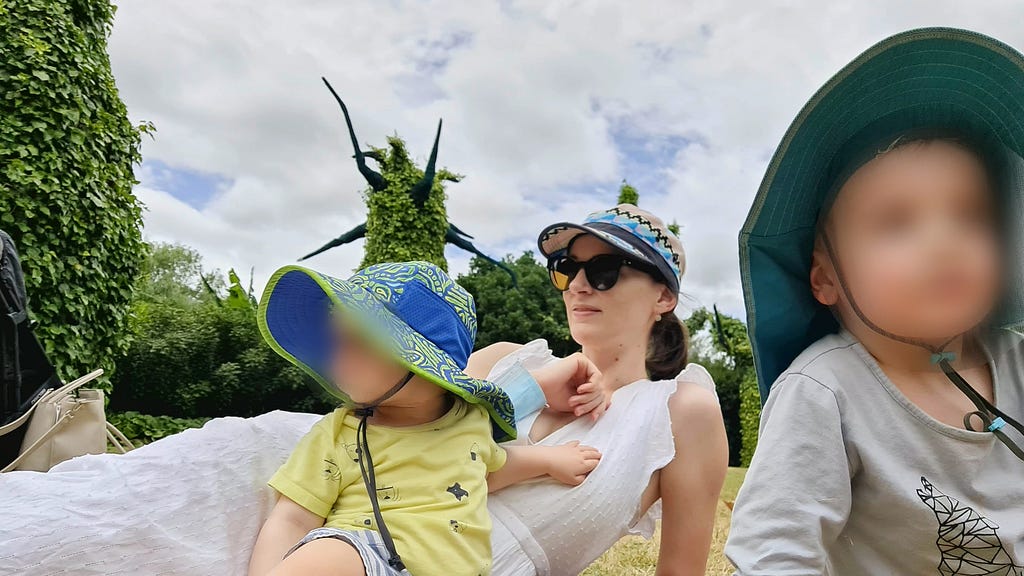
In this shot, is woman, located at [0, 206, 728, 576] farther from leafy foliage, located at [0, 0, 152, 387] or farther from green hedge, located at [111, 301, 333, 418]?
green hedge, located at [111, 301, 333, 418]

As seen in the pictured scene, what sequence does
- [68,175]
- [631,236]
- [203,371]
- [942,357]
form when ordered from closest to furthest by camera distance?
1. [942,357]
2. [631,236]
3. [68,175]
4. [203,371]

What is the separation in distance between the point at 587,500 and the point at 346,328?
32.0 inches

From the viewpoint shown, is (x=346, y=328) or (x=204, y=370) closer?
(x=346, y=328)

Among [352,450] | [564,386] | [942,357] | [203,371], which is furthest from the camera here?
[203,371]

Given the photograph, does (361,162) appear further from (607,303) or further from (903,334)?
(903,334)

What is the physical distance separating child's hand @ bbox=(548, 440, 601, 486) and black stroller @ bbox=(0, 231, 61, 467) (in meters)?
1.95

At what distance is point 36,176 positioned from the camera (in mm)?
4629

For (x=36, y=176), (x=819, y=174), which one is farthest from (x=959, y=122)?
(x=36, y=176)

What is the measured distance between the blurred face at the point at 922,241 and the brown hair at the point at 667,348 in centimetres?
138

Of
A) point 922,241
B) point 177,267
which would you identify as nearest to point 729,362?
point 922,241

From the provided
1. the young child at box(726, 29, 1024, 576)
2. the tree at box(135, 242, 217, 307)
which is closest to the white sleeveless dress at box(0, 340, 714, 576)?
the young child at box(726, 29, 1024, 576)

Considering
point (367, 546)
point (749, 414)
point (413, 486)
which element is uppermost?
point (413, 486)

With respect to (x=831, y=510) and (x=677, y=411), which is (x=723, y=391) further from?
(x=831, y=510)

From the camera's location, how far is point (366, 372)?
1711 millimetres
